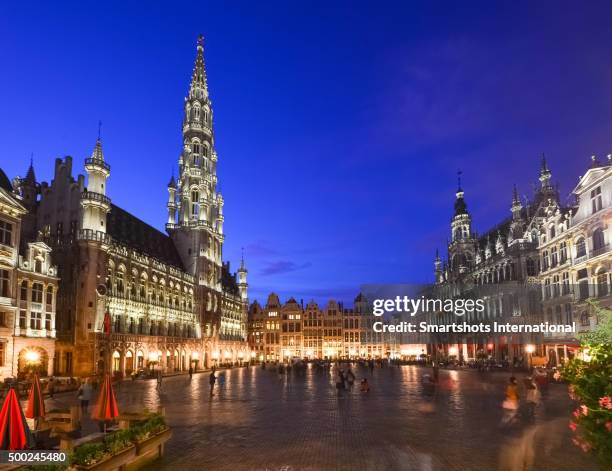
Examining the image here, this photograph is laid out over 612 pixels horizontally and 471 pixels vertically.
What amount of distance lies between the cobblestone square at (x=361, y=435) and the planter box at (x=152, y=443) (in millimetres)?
527

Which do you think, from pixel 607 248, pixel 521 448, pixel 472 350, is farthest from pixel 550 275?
pixel 521 448

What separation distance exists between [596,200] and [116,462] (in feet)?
162

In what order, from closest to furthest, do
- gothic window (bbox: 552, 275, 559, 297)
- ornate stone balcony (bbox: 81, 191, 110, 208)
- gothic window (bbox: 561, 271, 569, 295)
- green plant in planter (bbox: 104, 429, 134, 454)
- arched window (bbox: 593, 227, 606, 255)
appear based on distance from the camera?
green plant in planter (bbox: 104, 429, 134, 454)
arched window (bbox: 593, 227, 606, 255)
gothic window (bbox: 561, 271, 569, 295)
gothic window (bbox: 552, 275, 559, 297)
ornate stone balcony (bbox: 81, 191, 110, 208)

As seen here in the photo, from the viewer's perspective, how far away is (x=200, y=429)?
1938 cm

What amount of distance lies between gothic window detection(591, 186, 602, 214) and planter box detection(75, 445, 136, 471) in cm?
4836

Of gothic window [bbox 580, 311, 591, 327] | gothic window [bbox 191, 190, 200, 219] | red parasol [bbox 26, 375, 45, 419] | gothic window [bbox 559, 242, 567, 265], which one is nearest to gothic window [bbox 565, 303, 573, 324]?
gothic window [bbox 580, 311, 591, 327]

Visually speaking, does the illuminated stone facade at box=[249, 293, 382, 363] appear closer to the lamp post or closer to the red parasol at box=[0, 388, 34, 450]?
the lamp post

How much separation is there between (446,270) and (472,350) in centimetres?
2750

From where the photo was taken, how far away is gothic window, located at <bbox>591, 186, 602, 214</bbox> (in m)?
48.4

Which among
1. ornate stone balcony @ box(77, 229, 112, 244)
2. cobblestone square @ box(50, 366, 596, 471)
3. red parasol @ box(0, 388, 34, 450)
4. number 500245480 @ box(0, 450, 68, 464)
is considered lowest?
cobblestone square @ box(50, 366, 596, 471)

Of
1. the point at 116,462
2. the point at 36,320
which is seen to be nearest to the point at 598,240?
the point at 116,462

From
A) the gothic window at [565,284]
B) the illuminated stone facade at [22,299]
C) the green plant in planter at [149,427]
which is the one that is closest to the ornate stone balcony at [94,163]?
the illuminated stone facade at [22,299]

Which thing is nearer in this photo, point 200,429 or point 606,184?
point 200,429

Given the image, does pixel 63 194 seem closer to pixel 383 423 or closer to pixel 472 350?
pixel 383 423
